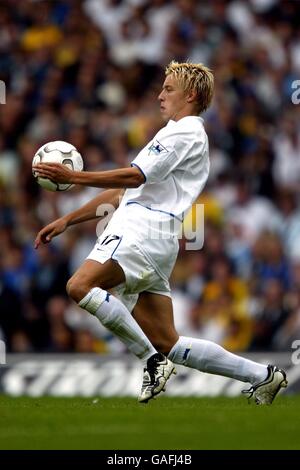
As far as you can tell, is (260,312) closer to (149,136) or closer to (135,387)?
(135,387)

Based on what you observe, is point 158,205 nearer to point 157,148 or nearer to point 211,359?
point 157,148

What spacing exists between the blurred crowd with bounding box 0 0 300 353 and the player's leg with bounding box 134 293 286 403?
14.7 ft

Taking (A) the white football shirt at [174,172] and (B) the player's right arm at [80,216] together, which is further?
(B) the player's right arm at [80,216]

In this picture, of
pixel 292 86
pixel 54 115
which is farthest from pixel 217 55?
pixel 54 115

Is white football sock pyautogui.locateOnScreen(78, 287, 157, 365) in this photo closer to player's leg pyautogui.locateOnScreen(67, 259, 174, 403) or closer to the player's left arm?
player's leg pyautogui.locateOnScreen(67, 259, 174, 403)

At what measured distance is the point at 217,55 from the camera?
619 inches

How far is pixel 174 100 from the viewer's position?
801 cm

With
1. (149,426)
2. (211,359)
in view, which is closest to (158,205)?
(211,359)

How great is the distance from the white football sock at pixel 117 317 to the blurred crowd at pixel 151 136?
4.88m

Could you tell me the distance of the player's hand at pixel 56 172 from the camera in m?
7.48

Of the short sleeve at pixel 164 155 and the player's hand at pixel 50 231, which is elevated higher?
the short sleeve at pixel 164 155

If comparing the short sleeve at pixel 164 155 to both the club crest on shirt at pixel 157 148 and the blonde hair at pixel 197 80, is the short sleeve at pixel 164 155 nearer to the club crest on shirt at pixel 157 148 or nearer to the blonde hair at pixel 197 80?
the club crest on shirt at pixel 157 148

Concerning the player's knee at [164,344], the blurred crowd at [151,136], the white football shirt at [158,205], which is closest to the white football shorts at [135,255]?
the white football shirt at [158,205]

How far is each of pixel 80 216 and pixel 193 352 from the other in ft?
3.87
